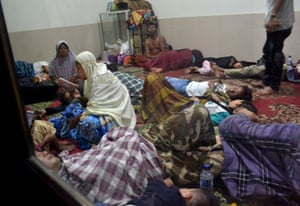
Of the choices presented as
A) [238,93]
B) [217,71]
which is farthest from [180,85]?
[217,71]

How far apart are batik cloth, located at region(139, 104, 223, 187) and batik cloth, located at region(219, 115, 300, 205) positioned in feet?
0.17

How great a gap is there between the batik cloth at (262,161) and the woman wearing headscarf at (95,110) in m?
0.76

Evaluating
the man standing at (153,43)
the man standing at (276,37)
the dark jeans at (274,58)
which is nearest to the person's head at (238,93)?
the man standing at (276,37)

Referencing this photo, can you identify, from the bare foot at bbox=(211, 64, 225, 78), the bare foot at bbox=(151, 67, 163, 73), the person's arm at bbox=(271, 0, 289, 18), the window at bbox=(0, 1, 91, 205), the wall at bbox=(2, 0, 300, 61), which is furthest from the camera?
the bare foot at bbox=(151, 67, 163, 73)

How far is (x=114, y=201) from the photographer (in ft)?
3.20

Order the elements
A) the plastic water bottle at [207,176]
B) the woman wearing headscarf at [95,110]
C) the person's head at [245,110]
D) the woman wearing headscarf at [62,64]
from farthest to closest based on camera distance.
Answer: the woman wearing headscarf at [62,64]
the woman wearing headscarf at [95,110]
the person's head at [245,110]
the plastic water bottle at [207,176]

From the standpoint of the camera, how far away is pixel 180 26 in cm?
388

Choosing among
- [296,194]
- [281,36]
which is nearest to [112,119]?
[296,194]

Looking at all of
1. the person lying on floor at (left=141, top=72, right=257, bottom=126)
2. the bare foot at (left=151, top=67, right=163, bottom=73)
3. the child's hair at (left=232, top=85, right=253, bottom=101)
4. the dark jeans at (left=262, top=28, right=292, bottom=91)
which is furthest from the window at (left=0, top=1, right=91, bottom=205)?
the bare foot at (left=151, top=67, right=163, bottom=73)

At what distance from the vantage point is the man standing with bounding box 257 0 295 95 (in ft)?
7.38

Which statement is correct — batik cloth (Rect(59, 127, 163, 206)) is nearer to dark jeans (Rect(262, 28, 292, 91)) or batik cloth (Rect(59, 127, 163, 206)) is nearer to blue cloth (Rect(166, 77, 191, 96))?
blue cloth (Rect(166, 77, 191, 96))

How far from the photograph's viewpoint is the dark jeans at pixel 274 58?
2318mm

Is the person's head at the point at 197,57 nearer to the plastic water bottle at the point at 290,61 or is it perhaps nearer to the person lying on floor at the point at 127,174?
the plastic water bottle at the point at 290,61

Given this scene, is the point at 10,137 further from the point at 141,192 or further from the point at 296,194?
the point at 296,194
